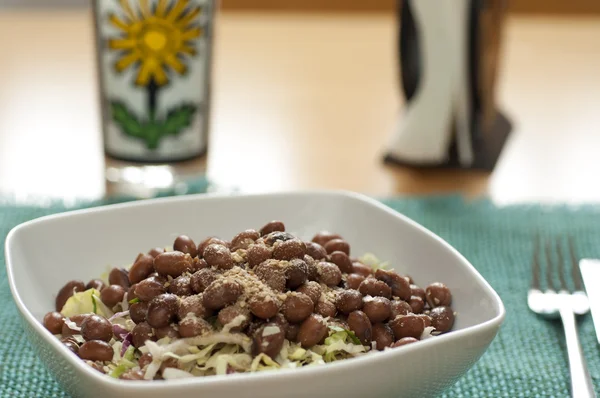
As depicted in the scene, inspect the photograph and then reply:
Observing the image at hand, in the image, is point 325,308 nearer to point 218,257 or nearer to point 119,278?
point 218,257

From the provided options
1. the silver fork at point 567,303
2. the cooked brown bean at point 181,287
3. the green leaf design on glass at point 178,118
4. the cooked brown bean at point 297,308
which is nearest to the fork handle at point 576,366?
the silver fork at point 567,303

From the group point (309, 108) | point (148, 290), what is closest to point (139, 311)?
point (148, 290)

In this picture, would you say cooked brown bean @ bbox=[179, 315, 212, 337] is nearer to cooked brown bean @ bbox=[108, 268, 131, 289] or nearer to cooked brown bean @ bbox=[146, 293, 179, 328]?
cooked brown bean @ bbox=[146, 293, 179, 328]

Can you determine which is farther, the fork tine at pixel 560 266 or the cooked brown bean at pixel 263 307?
the fork tine at pixel 560 266

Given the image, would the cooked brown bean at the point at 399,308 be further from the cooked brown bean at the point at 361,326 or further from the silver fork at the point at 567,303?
the silver fork at the point at 567,303

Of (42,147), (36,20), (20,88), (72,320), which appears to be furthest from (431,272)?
(36,20)

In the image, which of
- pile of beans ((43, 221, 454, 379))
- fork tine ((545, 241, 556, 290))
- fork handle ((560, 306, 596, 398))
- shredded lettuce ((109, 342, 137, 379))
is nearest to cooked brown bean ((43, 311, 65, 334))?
pile of beans ((43, 221, 454, 379))
